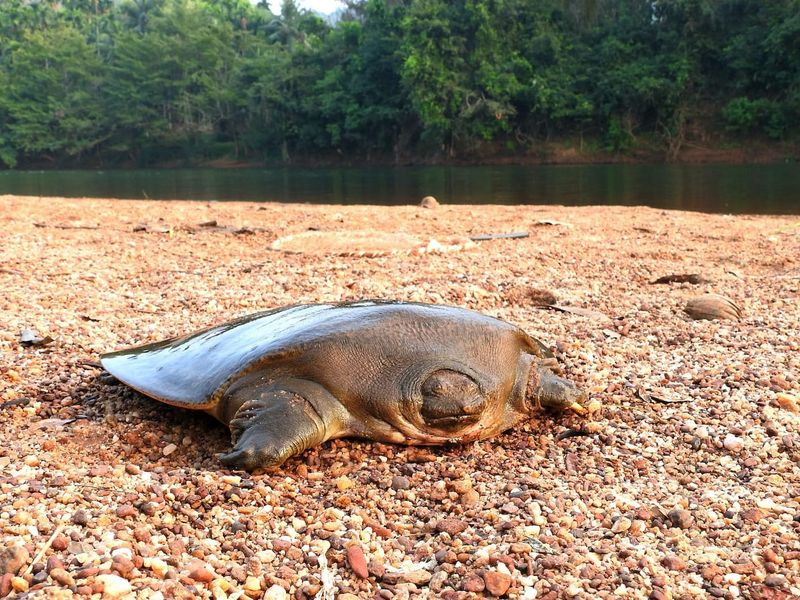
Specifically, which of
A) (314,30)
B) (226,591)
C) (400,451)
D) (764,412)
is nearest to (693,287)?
(764,412)

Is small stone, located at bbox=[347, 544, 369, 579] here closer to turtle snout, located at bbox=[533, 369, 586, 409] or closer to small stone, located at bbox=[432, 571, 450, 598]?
small stone, located at bbox=[432, 571, 450, 598]

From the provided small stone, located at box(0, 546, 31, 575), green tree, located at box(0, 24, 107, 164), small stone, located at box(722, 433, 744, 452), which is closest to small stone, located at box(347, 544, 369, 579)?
small stone, located at box(0, 546, 31, 575)

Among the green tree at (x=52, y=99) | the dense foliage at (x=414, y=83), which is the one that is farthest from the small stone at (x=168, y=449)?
the green tree at (x=52, y=99)

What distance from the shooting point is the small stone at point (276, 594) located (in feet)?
5.27

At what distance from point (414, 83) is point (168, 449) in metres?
33.4

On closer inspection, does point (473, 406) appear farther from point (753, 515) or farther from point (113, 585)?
point (113, 585)

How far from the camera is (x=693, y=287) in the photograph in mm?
5191

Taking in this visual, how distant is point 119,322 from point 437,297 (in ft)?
6.65

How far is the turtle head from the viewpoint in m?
2.67

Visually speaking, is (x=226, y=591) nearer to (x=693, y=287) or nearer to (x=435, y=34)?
(x=693, y=287)

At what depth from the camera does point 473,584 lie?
1.67 m

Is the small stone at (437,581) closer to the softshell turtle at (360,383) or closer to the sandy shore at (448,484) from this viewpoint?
the sandy shore at (448,484)

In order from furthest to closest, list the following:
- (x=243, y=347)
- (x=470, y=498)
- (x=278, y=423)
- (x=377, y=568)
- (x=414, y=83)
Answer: (x=414, y=83), (x=243, y=347), (x=278, y=423), (x=470, y=498), (x=377, y=568)

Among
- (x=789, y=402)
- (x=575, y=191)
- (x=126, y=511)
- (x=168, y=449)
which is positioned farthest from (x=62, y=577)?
(x=575, y=191)
